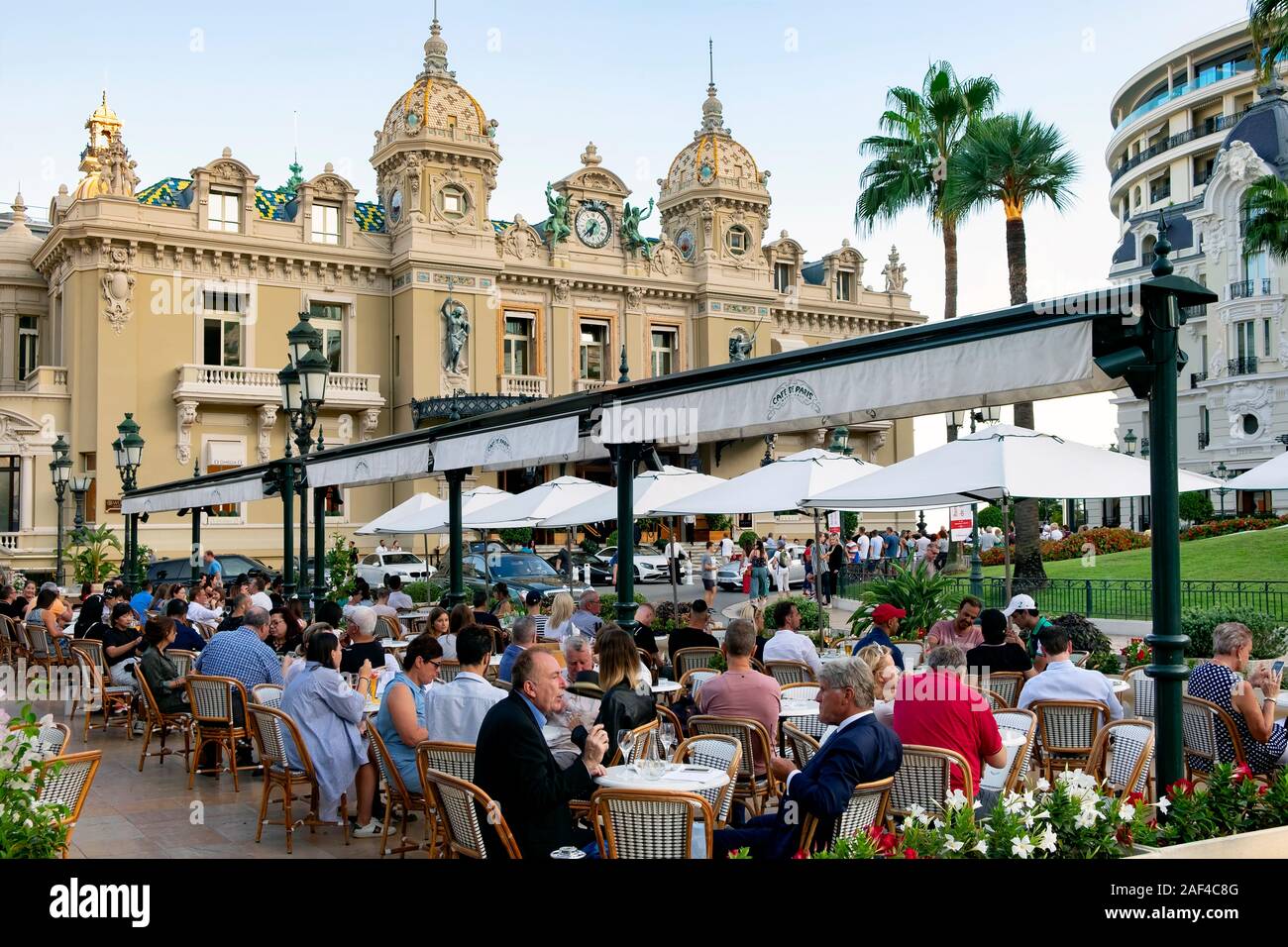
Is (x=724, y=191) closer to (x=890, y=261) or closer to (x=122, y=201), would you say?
(x=890, y=261)

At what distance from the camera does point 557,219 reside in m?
44.1

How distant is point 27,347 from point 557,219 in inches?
765

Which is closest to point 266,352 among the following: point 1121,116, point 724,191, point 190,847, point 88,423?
point 88,423

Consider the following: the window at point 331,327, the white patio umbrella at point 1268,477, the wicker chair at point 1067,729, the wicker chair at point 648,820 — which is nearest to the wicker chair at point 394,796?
the wicker chair at point 648,820

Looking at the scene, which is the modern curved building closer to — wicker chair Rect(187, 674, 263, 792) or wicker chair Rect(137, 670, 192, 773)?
wicker chair Rect(137, 670, 192, 773)

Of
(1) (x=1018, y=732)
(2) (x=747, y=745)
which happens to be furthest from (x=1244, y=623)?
(2) (x=747, y=745)

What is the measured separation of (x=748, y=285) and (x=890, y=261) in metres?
10.3

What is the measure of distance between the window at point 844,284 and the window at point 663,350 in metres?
9.64

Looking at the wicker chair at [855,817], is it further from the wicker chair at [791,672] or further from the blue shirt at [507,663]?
the wicker chair at [791,672]

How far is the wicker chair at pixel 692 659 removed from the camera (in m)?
10.7

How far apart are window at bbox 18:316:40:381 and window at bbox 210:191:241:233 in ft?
27.4

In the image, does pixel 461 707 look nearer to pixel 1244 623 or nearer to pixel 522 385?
pixel 1244 623

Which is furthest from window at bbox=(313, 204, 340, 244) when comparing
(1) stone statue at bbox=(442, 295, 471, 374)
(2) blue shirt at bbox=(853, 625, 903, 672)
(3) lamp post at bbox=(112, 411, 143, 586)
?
(2) blue shirt at bbox=(853, 625, 903, 672)

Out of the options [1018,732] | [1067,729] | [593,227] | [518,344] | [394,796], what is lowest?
[394,796]
